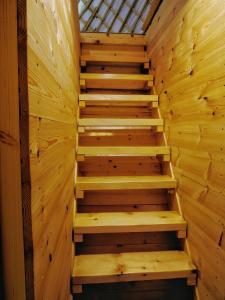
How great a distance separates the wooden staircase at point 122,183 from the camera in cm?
128

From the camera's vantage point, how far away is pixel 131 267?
49.8 inches

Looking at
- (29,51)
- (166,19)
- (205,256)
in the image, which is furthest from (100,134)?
(29,51)

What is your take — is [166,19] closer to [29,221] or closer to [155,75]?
[155,75]

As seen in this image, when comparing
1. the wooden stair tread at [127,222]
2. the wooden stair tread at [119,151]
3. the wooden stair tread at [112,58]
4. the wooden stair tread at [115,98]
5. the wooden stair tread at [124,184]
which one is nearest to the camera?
the wooden stair tread at [127,222]

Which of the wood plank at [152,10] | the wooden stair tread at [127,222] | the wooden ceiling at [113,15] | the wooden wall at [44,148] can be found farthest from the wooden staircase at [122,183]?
the wooden ceiling at [113,15]

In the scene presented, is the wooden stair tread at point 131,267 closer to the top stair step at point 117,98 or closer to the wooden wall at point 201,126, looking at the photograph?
the wooden wall at point 201,126

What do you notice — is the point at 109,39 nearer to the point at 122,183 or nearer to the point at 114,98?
the point at 114,98

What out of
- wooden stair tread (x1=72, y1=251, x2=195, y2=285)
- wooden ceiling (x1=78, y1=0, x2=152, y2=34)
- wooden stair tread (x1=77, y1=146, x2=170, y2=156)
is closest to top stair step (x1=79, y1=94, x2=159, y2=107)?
wooden stair tread (x1=77, y1=146, x2=170, y2=156)

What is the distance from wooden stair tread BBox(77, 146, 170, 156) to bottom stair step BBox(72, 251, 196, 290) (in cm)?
72

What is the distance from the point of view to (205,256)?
116 centimetres

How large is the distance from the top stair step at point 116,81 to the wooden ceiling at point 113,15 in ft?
9.97

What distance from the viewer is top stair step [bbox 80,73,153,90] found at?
2.08m

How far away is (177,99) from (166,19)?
818 millimetres

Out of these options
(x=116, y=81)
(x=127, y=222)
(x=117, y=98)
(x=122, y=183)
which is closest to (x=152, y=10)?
(x=116, y=81)
